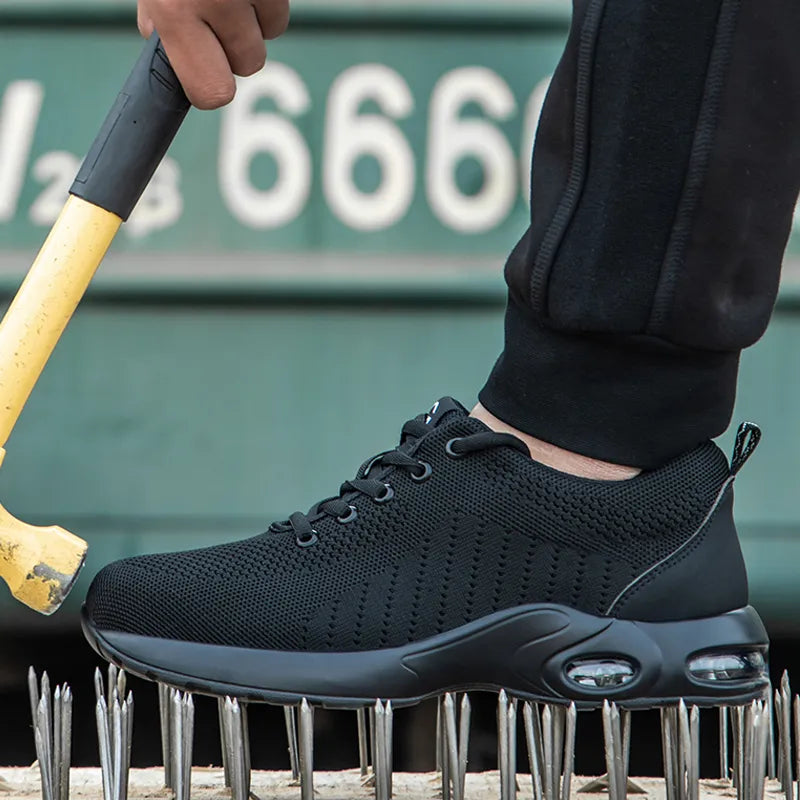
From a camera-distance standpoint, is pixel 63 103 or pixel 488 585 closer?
pixel 488 585

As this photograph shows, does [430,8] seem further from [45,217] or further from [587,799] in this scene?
[587,799]

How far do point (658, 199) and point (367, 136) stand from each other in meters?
0.74

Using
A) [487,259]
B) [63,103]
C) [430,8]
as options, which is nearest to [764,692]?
[487,259]

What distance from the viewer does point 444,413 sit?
93 cm

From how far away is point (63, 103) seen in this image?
1.46 meters

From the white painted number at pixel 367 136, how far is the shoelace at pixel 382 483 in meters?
0.61

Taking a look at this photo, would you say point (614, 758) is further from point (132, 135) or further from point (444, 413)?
point (132, 135)

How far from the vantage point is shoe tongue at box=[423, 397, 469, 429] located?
925 mm

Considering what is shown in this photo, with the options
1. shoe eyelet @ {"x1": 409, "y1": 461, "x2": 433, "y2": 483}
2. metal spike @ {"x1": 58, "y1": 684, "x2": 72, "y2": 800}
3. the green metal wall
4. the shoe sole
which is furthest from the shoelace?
the green metal wall

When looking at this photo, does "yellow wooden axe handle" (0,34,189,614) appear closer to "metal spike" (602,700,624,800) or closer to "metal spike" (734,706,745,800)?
"metal spike" (602,700,624,800)

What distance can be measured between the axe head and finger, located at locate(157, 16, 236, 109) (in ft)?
1.16

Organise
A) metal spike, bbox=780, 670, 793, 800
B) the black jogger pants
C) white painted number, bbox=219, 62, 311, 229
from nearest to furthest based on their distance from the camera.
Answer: the black jogger pants, metal spike, bbox=780, 670, 793, 800, white painted number, bbox=219, 62, 311, 229

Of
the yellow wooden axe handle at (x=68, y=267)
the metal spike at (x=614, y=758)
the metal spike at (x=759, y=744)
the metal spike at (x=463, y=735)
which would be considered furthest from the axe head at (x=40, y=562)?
the metal spike at (x=759, y=744)

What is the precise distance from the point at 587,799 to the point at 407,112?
2.85ft
